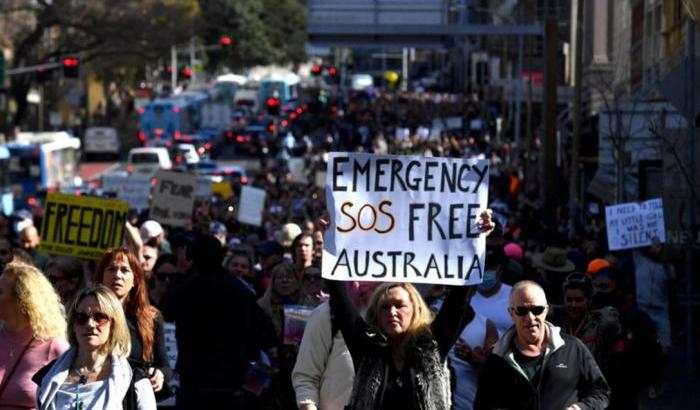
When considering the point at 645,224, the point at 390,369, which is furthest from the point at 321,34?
the point at 390,369

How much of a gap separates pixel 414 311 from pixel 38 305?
1.72m

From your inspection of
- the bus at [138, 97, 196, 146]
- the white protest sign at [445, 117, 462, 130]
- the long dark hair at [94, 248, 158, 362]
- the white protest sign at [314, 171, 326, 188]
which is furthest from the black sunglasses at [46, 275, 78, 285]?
the bus at [138, 97, 196, 146]

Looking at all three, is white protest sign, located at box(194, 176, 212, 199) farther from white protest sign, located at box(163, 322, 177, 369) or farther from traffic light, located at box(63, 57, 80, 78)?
white protest sign, located at box(163, 322, 177, 369)

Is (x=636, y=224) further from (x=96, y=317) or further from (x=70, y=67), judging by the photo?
(x=70, y=67)

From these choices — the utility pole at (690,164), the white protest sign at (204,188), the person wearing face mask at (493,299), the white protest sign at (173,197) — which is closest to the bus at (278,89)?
the white protest sign at (204,188)

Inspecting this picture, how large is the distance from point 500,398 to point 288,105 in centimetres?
10189

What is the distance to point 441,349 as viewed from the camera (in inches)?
311

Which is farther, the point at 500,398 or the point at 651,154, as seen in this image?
the point at 651,154

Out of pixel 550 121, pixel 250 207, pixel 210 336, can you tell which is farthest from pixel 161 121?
pixel 210 336

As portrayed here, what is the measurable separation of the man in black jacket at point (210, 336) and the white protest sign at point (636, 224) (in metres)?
7.90

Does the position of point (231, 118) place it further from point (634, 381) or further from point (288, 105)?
point (634, 381)

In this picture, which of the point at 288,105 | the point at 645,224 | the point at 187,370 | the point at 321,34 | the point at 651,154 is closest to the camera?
the point at 187,370

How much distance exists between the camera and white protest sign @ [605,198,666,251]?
17.7m

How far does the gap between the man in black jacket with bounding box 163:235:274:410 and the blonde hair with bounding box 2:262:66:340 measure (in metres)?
1.81
